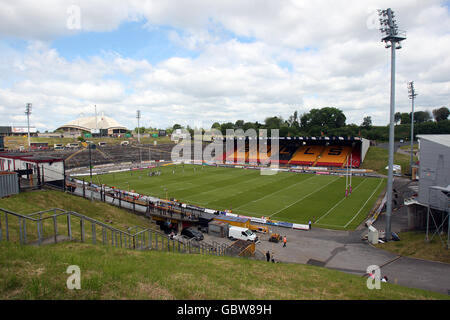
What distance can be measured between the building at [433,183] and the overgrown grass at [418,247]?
1.23m

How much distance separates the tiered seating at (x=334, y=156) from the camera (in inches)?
2625

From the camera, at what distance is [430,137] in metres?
23.1

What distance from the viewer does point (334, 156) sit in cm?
6956

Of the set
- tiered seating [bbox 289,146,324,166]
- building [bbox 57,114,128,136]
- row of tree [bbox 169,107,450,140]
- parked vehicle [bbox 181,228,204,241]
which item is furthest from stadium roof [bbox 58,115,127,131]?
parked vehicle [bbox 181,228,204,241]

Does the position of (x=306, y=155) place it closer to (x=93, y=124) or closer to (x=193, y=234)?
Answer: (x=193, y=234)

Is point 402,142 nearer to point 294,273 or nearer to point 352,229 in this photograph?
point 352,229

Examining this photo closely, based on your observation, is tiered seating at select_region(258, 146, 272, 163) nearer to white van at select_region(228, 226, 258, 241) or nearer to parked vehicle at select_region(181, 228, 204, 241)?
white van at select_region(228, 226, 258, 241)

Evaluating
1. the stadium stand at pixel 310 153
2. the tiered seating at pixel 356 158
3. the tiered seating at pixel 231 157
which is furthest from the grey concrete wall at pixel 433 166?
the tiered seating at pixel 231 157

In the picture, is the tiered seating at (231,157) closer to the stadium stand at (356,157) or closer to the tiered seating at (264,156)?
the tiered seating at (264,156)

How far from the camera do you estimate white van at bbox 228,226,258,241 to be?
934 inches

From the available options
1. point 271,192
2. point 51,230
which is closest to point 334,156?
point 271,192

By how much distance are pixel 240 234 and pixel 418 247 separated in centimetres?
1313

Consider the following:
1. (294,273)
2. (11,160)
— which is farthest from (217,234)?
(11,160)
